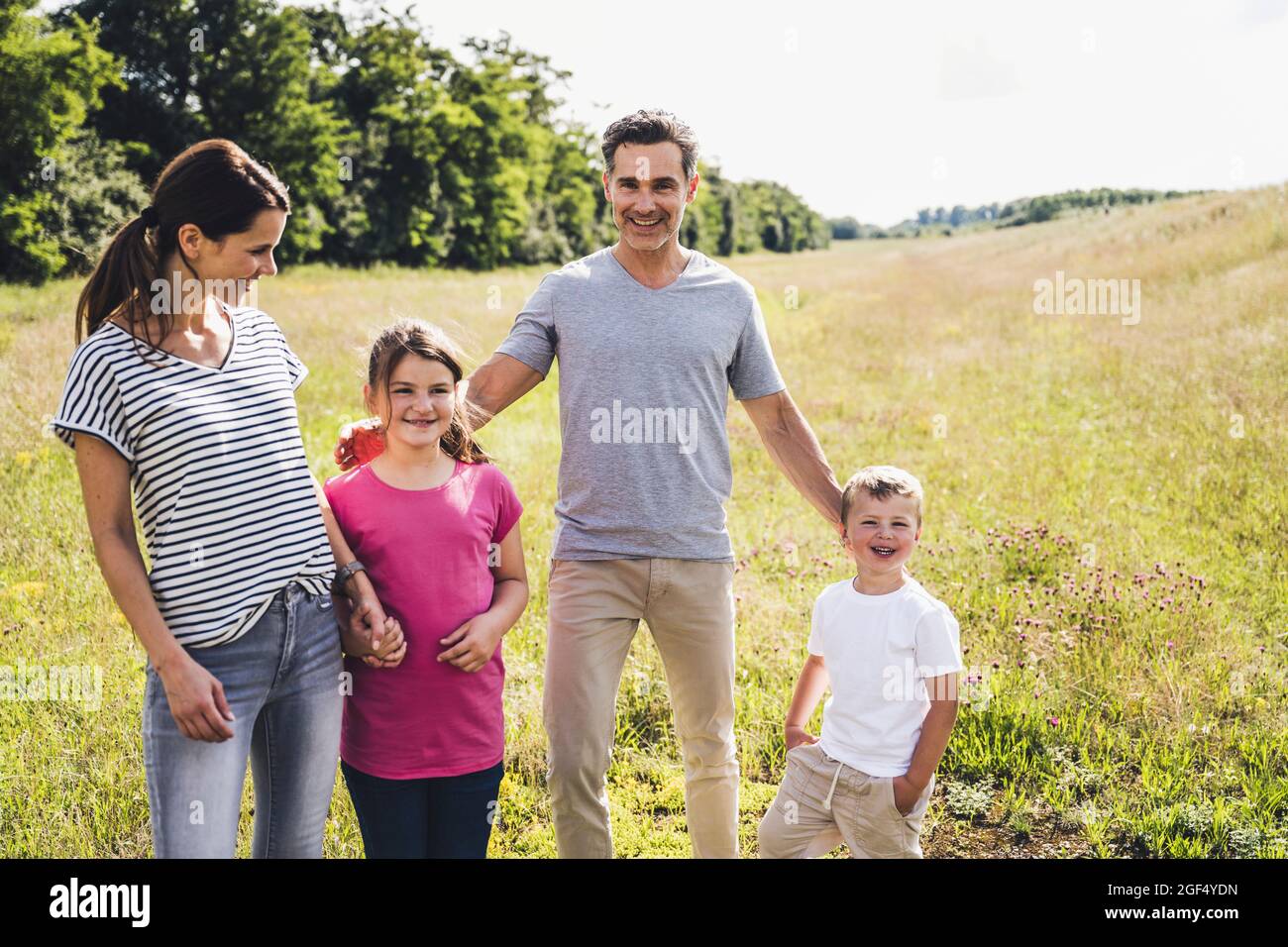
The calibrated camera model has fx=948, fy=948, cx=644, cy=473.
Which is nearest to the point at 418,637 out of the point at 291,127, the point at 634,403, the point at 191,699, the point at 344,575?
the point at 344,575

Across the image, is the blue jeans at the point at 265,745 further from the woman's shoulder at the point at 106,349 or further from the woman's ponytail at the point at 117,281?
the woman's ponytail at the point at 117,281

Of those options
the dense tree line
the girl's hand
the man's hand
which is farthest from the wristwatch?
the dense tree line

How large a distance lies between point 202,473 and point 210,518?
11 cm

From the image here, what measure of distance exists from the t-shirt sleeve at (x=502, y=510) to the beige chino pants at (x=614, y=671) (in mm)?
321

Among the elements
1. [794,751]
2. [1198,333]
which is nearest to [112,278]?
[794,751]

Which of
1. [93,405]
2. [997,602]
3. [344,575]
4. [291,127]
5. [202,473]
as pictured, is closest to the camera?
[93,405]

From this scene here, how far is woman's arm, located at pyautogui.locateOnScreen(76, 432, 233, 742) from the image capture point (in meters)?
2.21

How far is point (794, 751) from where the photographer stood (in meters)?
3.01

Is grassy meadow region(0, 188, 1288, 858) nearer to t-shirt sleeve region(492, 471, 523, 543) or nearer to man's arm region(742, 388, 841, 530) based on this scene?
t-shirt sleeve region(492, 471, 523, 543)

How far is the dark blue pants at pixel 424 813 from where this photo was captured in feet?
8.65

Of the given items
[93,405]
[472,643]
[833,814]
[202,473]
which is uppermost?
[93,405]

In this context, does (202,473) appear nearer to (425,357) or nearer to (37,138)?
(425,357)

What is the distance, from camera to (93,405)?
2201 millimetres

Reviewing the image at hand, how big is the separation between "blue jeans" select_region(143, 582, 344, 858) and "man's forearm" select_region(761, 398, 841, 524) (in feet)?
5.47
